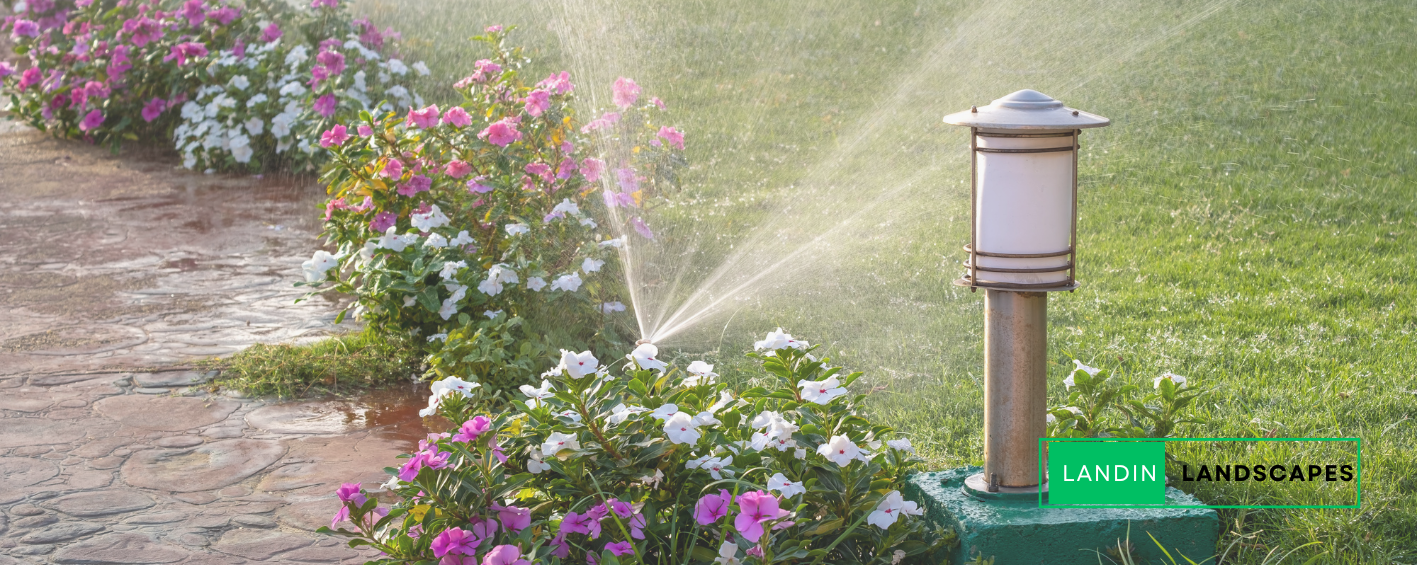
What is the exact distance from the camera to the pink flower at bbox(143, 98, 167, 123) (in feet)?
25.1

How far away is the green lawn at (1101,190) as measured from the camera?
3254 mm

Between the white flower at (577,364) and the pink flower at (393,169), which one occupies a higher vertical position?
the pink flower at (393,169)

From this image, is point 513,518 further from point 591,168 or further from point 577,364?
point 591,168

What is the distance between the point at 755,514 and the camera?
201 cm

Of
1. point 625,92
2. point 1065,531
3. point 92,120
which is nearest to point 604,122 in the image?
point 625,92

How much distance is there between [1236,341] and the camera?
11.9 feet

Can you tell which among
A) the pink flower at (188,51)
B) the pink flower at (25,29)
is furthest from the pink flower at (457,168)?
the pink flower at (25,29)

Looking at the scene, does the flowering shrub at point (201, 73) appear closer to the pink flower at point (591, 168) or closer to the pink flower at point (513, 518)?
the pink flower at point (591, 168)

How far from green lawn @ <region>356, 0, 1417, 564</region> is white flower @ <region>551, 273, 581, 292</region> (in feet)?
1.57

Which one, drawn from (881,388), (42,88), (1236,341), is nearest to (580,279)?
(881,388)

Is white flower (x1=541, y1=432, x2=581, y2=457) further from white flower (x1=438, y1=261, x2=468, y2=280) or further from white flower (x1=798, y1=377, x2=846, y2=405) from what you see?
white flower (x1=438, y1=261, x2=468, y2=280)

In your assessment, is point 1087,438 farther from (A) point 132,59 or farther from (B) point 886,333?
(A) point 132,59

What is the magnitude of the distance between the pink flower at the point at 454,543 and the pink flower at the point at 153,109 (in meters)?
6.49

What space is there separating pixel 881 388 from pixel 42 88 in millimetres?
7060
